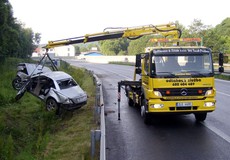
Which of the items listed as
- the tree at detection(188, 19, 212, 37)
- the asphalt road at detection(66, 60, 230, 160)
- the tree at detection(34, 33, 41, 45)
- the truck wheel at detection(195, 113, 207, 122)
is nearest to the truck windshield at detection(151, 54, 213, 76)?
the truck wheel at detection(195, 113, 207, 122)

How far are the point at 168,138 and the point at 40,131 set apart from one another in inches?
233

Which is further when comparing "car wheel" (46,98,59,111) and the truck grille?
"car wheel" (46,98,59,111)

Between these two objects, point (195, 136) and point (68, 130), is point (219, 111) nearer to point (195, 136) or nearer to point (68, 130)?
point (195, 136)

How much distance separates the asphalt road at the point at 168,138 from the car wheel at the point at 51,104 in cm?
305

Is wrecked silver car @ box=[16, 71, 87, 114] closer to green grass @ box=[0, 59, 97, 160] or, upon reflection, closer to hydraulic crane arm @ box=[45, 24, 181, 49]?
green grass @ box=[0, 59, 97, 160]

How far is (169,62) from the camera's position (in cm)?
1023

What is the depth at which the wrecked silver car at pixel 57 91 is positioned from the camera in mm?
14320

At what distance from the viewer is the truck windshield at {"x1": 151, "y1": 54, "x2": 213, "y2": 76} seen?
10125mm

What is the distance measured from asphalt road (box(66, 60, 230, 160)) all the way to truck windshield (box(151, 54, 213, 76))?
5.86 feet

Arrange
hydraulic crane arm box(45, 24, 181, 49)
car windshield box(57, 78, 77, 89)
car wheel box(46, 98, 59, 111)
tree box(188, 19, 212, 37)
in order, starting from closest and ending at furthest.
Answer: car wheel box(46, 98, 59, 111), car windshield box(57, 78, 77, 89), hydraulic crane arm box(45, 24, 181, 49), tree box(188, 19, 212, 37)

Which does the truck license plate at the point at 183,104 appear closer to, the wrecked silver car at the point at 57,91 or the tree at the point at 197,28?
the wrecked silver car at the point at 57,91

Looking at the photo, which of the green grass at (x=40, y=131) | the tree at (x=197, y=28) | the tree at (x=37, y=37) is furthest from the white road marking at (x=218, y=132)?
the tree at (x=37, y=37)

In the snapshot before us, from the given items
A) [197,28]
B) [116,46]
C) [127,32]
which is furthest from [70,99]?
[116,46]

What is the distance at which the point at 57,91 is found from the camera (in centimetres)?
1455
